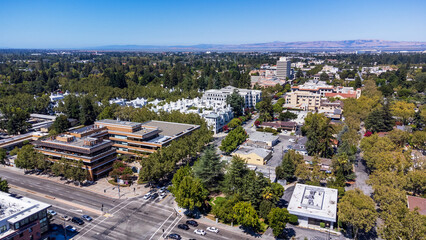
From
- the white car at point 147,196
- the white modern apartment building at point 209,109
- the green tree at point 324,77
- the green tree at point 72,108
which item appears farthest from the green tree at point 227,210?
the green tree at point 324,77

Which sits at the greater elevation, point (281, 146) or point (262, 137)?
point (262, 137)

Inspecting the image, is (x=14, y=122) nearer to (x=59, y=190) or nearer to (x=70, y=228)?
(x=59, y=190)

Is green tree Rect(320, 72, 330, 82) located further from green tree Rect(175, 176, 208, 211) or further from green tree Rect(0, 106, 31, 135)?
green tree Rect(0, 106, 31, 135)

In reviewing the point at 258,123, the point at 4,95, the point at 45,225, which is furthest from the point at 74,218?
the point at 4,95

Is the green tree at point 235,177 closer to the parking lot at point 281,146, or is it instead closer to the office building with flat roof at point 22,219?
the parking lot at point 281,146

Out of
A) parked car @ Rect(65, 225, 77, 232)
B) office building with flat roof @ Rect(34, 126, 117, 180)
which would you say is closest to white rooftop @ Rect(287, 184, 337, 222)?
parked car @ Rect(65, 225, 77, 232)

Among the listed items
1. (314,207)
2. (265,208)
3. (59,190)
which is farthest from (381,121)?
(59,190)
